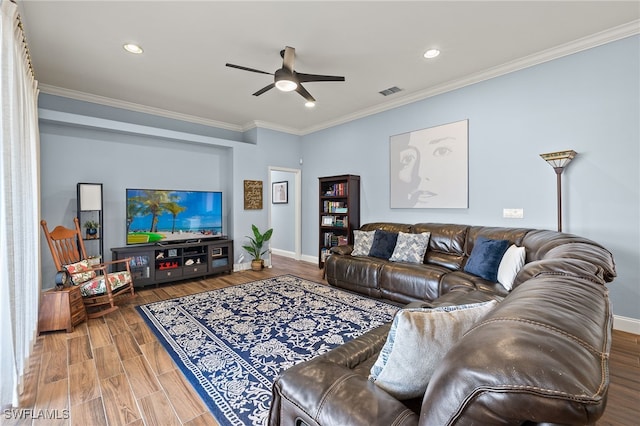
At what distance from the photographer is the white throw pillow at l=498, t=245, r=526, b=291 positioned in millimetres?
2641

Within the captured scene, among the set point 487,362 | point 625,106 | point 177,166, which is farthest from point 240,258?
point 625,106

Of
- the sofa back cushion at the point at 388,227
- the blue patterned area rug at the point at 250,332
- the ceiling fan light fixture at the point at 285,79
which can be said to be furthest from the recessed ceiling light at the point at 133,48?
the sofa back cushion at the point at 388,227

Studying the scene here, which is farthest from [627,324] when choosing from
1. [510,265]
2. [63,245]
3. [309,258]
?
[63,245]

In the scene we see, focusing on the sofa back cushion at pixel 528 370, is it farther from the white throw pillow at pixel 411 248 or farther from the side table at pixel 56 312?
the side table at pixel 56 312

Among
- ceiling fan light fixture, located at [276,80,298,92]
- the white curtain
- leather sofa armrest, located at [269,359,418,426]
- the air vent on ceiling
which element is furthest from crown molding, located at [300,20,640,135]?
the white curtain

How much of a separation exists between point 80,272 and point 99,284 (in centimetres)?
23

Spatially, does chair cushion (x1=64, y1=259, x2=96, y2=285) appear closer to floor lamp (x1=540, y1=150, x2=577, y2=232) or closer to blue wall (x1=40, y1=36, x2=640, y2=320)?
blue wall (x1=40, y1=36, x2=640, y2=320)

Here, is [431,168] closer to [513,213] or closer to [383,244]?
[513,213]

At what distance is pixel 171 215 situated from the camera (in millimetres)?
4766

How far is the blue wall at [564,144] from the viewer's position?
2.75 m

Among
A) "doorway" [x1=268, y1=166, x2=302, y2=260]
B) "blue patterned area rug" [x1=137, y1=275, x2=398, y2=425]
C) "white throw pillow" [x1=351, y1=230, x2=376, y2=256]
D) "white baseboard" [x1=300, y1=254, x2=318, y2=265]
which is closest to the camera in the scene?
"blue patterned area rug" [x1=137, y1=275, x2=398, y2=425]

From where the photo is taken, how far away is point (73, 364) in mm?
2219

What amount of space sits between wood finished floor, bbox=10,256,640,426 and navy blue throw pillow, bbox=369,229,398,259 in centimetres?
231

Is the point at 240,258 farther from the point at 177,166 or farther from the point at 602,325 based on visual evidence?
the point at 602,325
